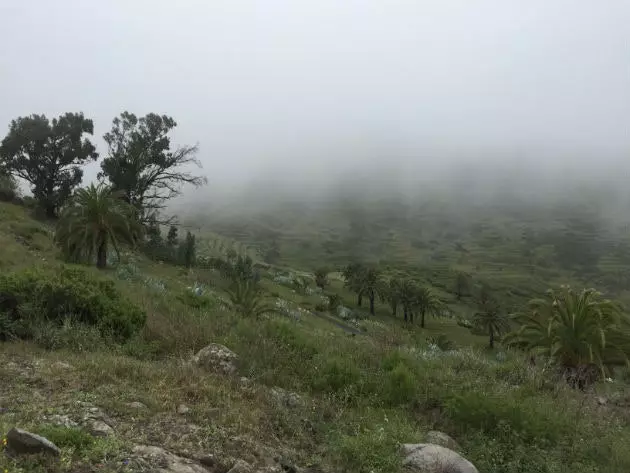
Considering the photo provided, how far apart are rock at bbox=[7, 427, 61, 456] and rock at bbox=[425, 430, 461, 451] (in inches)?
172

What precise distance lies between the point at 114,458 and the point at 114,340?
414cm

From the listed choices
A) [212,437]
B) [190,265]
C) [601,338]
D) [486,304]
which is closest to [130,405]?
[212,437]

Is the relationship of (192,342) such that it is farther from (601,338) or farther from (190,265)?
(190,265)

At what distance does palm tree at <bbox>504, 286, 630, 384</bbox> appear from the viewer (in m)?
11.9

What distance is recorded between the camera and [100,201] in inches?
883

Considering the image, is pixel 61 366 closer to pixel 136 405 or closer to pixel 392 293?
pixel 136 405

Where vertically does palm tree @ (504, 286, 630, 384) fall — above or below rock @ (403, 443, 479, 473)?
below

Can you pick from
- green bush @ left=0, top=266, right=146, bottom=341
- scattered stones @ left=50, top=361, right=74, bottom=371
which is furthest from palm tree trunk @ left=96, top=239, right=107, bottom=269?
scattered stones @ left=50, top=361, right=74, bottom=371

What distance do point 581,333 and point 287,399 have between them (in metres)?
8.68

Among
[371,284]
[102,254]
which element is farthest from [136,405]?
[371,284]

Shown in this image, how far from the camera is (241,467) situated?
474cm

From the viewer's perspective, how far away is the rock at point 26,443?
4055mm

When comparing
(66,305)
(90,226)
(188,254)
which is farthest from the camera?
(188,254)

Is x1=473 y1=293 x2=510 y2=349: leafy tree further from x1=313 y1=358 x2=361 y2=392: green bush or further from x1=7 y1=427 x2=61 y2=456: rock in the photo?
x1=7 y1=427 x2=61 y2=456: rock
